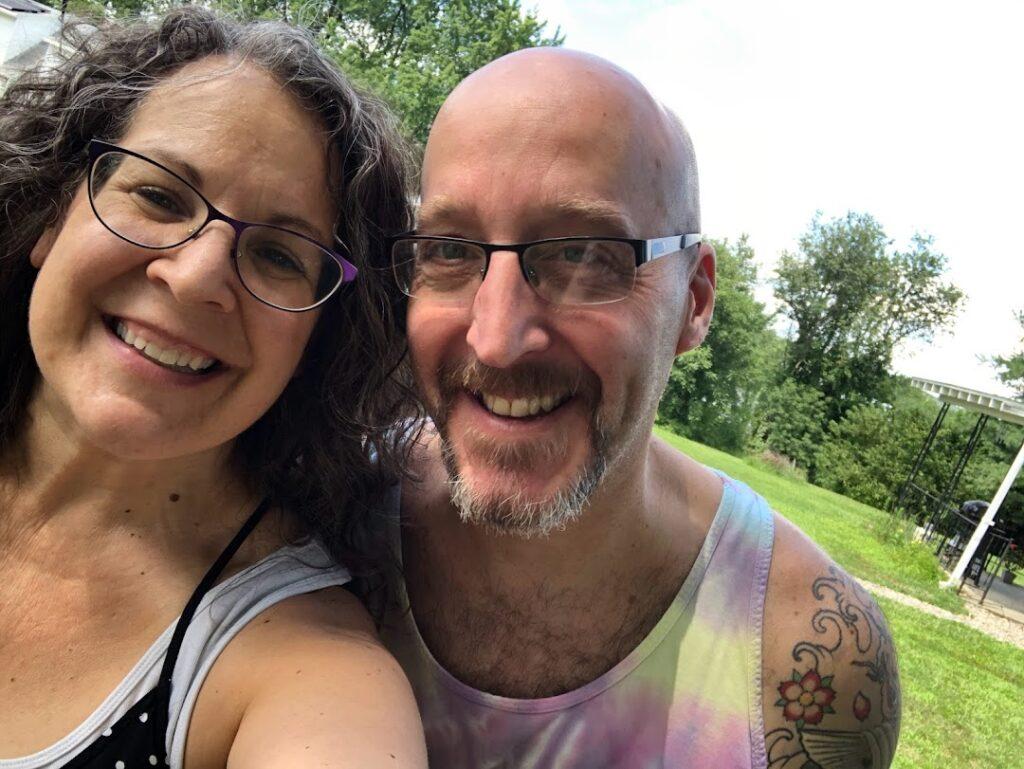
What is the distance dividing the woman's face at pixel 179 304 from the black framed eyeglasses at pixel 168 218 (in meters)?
0.02

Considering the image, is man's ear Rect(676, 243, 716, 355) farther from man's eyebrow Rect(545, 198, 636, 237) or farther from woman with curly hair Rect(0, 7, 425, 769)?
woman with curly hair Rect(0, 7, 425, 769)

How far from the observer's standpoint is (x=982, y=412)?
44.3 ft

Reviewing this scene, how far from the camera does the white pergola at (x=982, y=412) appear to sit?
11312 mm

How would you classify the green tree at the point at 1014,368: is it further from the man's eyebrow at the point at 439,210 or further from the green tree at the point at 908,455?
the man's eyebrow at the point at 439,210

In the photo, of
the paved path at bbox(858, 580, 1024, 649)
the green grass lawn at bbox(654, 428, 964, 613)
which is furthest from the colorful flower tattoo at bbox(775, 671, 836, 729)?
the green grass lawn at bbox(654, 428, 964, 613)

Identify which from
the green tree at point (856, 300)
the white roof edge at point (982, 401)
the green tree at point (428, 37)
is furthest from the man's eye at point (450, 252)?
the green tree at point (856, 300)

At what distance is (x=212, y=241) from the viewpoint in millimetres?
1595

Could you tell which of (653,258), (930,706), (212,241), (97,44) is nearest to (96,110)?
(97,44)

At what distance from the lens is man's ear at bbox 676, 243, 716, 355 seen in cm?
234

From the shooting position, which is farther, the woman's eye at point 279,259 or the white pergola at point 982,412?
the white pergola at point 982,412

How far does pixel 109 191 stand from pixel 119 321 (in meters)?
0.30

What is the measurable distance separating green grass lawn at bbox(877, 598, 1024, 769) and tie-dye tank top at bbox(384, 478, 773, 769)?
406 cm

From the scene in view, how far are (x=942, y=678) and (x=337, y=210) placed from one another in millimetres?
7645

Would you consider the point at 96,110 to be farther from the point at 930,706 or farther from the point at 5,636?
the point at 930,706
